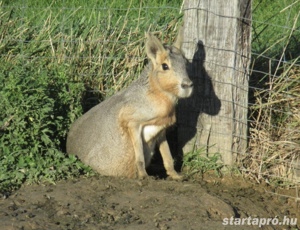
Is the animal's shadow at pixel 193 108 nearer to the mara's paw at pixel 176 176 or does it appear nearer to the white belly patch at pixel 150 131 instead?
the mara's paw at pixel 176 176

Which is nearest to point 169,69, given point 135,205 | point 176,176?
point 176,176

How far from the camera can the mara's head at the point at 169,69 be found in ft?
21.4

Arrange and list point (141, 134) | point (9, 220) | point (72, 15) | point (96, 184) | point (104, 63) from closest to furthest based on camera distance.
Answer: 1. point (9, 220)
2. point (96, 184)
3. point (141, 134)
4. point (104, 63)
5. point (72, 15)

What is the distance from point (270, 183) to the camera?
281 inches

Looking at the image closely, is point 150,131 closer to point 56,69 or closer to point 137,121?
point 137,121

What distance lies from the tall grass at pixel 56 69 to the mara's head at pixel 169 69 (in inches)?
43.6

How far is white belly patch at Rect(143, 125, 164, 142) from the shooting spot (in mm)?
6906

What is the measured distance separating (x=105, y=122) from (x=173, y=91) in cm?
88

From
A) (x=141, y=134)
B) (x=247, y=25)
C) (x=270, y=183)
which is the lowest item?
(x=270, y=183)

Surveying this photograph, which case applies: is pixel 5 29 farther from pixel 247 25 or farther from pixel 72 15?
pixel 247 25

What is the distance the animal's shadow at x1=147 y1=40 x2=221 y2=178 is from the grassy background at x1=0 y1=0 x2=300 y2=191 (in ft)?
0.91

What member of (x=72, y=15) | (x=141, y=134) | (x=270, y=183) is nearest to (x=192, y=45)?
(x=141, y=134)

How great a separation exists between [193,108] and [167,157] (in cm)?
57

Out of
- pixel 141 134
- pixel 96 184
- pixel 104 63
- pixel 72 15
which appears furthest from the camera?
pixel 72 15
